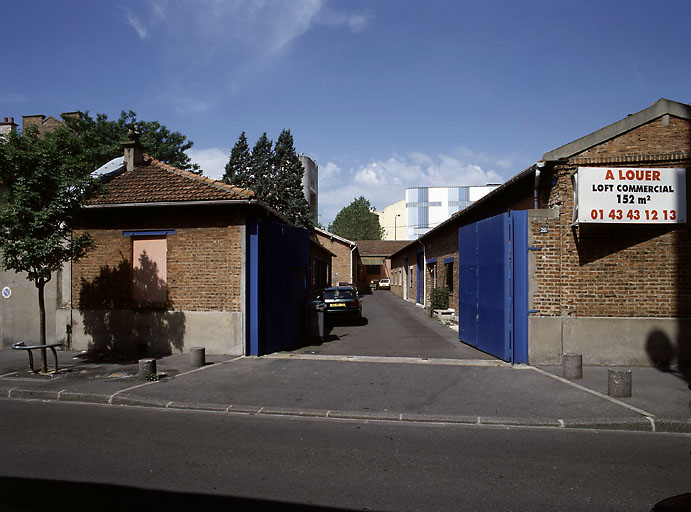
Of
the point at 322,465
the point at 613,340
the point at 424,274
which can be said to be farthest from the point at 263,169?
the point at 322,465

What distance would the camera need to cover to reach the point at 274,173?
4600 centimetres

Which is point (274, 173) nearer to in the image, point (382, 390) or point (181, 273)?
point (181, 273)

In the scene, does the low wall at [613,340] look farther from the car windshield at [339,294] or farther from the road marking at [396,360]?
the car windshield at [339,294]

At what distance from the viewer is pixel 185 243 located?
1083 centimetres

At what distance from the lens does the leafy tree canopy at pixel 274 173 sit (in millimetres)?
44094

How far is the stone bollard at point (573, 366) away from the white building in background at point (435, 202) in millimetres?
68637

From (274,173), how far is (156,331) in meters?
36.7

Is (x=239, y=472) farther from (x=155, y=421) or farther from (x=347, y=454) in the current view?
(x=155, y=421)

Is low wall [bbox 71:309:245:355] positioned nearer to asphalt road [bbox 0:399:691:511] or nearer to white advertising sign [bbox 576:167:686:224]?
asphalt road [bbox 0:399:691:511]

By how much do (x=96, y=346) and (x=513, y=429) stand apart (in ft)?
32.9

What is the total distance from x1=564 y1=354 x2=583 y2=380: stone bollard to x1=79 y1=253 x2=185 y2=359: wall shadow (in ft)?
27.4

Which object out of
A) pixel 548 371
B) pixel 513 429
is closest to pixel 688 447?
pixel 513 429

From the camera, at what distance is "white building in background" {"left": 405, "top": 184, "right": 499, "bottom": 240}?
76.7m

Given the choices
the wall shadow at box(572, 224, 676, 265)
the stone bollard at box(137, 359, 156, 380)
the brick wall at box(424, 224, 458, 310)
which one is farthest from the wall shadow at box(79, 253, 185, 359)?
the brick wall at box(424, 224, 458, 310)
